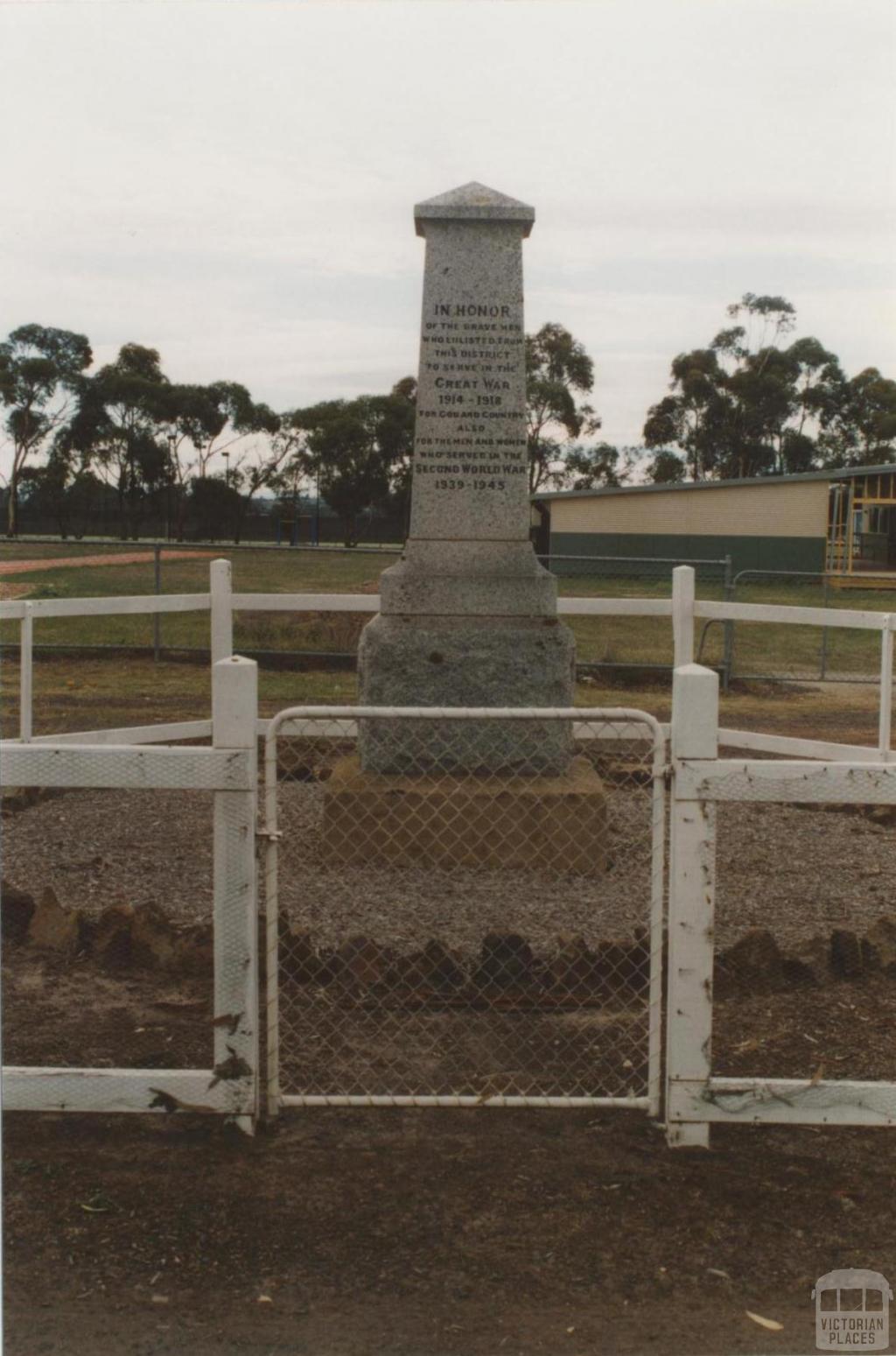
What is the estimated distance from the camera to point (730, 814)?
25.9 ft

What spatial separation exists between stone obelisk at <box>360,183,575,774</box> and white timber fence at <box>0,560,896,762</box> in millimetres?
891

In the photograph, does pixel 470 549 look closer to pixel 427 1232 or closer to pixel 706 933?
pixel 706 933

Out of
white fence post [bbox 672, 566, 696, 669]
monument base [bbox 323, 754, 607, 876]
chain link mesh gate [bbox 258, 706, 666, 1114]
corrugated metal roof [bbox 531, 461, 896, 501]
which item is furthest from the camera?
corrugated metal roof [bbox 531, 461, 896, 501]

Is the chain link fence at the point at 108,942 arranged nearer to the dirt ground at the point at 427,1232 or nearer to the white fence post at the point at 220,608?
the dirt ground at the point at 427,1232

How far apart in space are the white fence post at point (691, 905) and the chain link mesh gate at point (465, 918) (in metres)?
0.11

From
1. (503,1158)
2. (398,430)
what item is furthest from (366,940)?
(398,430)

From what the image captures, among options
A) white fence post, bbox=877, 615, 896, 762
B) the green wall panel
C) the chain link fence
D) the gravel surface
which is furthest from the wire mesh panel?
the green wall panel

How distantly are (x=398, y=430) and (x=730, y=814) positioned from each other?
57.1 meters

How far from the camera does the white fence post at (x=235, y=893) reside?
3.42 metres

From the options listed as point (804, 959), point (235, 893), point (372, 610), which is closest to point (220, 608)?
point (372, 610)

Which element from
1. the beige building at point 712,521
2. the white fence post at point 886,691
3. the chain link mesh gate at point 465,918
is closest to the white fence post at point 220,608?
the chain link mesh gate at point 465,918

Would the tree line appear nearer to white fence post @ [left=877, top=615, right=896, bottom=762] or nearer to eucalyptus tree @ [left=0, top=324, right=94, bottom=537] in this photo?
eucalyptus tree @ [left=0, top=324, right=94, bottom=537]

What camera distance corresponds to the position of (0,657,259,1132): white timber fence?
3420 mm

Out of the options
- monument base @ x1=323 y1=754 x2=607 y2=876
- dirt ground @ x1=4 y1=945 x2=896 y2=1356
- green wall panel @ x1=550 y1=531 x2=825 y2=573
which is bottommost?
dirt ground @ x1=4 y1=945 x2=896 y2=1356
